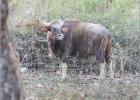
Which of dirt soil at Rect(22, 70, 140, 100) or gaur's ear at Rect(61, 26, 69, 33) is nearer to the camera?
dirt soil at Rect(22, 70, 140, 100)

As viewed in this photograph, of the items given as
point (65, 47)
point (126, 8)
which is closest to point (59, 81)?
point (65, 47)

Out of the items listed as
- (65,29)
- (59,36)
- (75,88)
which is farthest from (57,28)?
(75,88)

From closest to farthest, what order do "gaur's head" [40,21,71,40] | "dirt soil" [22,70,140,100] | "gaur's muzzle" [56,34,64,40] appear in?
"dirt soil" [22,70,140,100], "gaur's head" [40,21,71,40], "gaur's muzzle" [56,34,64,40]

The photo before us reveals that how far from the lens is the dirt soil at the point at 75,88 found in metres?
7.98

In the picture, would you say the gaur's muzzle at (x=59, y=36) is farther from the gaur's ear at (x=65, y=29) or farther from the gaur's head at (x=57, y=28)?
the gaur's ear at (x=65, y=29)

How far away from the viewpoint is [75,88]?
927 cm

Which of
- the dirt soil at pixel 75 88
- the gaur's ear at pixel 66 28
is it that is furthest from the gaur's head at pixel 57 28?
the dirt soil at pixel 75 88

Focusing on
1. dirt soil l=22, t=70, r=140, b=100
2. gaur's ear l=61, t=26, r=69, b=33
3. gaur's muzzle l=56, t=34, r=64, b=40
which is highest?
gaur's ear l=61, t=26, r=69, b=33

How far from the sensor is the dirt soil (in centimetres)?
798

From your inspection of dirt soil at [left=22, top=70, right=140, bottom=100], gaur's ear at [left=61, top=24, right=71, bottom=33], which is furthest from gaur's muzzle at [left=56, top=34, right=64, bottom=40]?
dirt soil at [left=22, top=70, right=140, bottom=100]

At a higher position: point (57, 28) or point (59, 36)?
point (57, 28)

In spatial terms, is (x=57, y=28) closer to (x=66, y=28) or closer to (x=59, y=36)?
(x=59, y=36)

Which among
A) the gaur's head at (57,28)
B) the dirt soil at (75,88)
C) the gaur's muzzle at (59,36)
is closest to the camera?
the dirt soil at (75,88)

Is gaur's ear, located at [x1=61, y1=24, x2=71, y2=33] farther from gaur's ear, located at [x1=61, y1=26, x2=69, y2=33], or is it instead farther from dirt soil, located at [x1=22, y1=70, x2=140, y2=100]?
dirt soil, located at [x1=22, y1=70, x2=140, y2=100]
